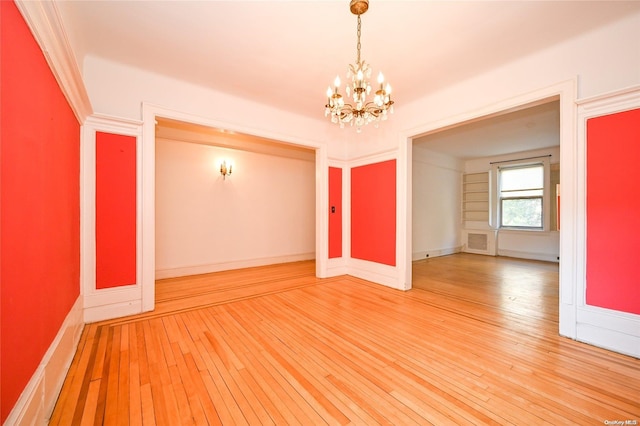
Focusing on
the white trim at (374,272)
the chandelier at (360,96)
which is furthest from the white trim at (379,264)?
the chandelier at (360,96)

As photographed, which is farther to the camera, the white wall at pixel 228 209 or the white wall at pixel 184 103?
the white wall at pixel 228 209

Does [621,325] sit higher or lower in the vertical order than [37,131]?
lower

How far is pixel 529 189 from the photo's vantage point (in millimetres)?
6965

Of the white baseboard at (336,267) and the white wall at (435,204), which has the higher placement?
the white wall at (435,204)

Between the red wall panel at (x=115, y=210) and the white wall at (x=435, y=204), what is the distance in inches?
242

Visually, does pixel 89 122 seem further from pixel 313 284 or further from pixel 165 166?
pixel 313 284

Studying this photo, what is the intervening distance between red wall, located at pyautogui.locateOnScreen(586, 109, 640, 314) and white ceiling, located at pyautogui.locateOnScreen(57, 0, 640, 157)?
103cm

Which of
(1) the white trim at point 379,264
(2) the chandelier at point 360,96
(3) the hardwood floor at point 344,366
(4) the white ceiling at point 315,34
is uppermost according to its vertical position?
(4) the white ceiling at point 315,34

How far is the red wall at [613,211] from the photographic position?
7.07 feet

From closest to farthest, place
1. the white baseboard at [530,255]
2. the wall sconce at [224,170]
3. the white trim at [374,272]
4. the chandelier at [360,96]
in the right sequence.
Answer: the chandelier at [360,96], the white trim at [374,272], the wall sconce at [224,170], the white baseboard at [530,255]

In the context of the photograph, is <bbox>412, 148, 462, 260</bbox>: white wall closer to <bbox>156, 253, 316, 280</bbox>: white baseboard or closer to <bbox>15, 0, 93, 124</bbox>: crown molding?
<bbox>156, 253, 316, 280</bbox>: white baseboard

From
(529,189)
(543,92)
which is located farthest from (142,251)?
(529,189)

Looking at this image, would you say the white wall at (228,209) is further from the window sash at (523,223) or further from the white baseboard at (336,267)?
the window sash at (523,223)

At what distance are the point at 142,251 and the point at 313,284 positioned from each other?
257 centimetres
